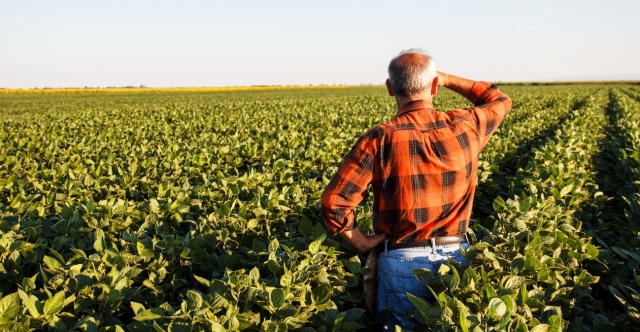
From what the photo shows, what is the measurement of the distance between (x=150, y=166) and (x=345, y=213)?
487 centimetres

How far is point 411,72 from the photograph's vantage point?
241 centimetres

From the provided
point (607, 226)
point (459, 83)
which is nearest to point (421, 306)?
point (459, 83)

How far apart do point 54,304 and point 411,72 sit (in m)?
1.98

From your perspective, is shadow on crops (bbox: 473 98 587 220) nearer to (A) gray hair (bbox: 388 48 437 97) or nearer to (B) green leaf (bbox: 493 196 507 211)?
(B) green leaf (bbox: 493 196 507 211)

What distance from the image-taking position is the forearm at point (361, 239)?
8.77 ft

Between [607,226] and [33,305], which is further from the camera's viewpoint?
[607,226]

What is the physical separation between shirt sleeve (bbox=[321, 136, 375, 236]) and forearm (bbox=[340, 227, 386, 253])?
0.17 metres

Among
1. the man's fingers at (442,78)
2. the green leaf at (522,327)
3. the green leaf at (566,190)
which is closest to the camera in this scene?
the green leaf at (522,327)

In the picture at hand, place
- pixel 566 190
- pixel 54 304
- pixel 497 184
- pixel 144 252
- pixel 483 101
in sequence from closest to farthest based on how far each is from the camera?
pixel 54 304 → pixel 144 252 → pixel 483 101 → pixel 566 190 → pixel 497 184

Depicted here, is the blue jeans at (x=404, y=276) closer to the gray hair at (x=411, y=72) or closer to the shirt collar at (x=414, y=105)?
the shirt collar at (x=414, y=105)

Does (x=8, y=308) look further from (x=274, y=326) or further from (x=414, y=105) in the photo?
(x=414, y=105)

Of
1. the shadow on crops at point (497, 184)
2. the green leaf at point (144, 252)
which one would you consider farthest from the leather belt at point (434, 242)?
the shadow on crops at point (497, 184)

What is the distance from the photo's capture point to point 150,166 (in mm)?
6742

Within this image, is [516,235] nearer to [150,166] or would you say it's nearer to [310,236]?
[310,236]
